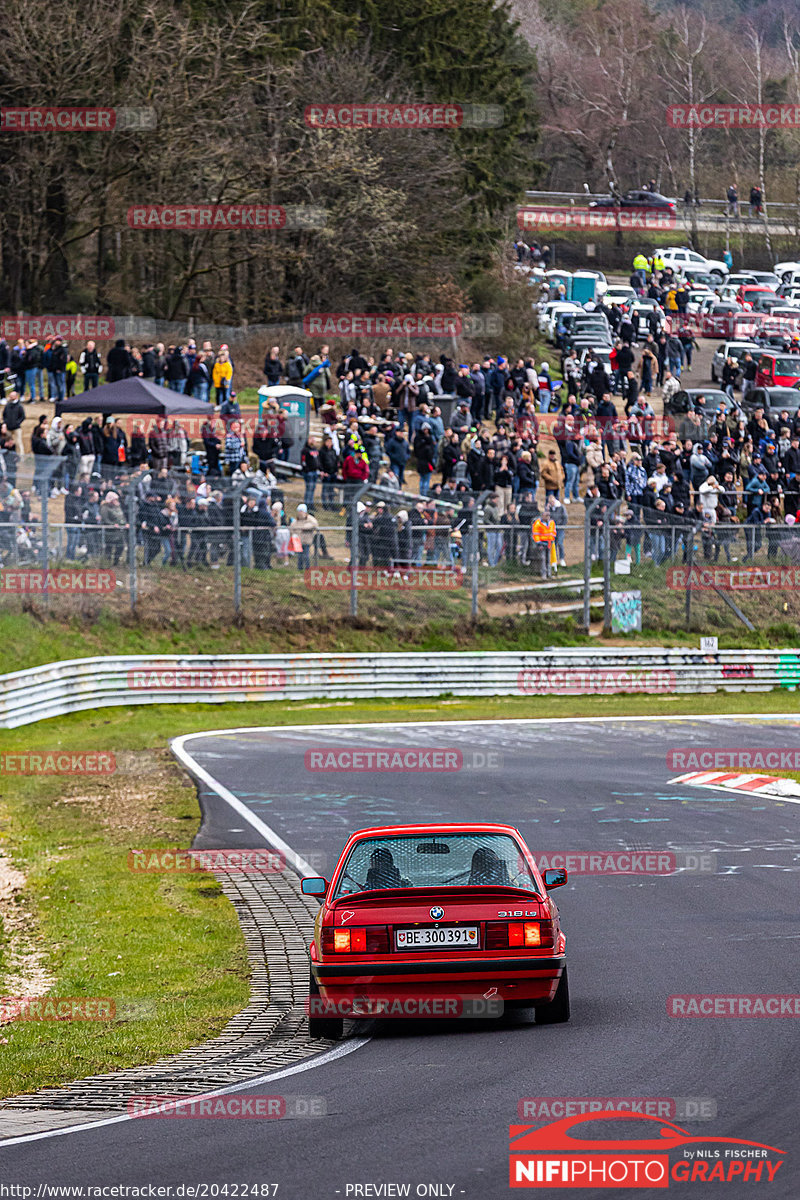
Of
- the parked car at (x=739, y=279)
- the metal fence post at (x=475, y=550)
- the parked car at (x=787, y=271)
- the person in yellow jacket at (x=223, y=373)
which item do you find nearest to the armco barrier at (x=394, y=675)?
the metal fence post at (x=475, y=550)

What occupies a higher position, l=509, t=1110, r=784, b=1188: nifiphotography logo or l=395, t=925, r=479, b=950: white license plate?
l=395, t=925, r=479, b=950: white license plate

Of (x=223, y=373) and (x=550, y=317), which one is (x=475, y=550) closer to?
(x=223, y=373)

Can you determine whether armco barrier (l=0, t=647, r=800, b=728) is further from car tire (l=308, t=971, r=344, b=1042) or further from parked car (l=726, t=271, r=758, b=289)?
parked car (l=726, t=271, r=758, b=289)

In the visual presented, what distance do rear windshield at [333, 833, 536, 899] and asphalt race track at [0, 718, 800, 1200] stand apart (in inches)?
33.2

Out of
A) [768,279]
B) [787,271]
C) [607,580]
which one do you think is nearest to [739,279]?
[768,279]

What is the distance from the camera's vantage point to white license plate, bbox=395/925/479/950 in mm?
8867

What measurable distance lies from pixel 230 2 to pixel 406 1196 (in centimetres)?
4928

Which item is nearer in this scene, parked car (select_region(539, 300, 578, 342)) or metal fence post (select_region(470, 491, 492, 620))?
metal fence post (select_region(470, 491, 492, 620))

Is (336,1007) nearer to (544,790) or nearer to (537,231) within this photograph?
(544,790)

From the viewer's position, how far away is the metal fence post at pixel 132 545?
2586cm

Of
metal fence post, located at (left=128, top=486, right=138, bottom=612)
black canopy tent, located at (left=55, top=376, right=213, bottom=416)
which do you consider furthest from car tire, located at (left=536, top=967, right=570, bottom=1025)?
black canopy tent, located at (left=55, top=376, right=213, bottom=416)

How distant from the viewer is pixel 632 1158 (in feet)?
21.6

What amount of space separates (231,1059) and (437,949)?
1276mm

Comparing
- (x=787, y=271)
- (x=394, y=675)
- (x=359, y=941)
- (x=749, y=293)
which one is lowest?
(x=394, y=675)
